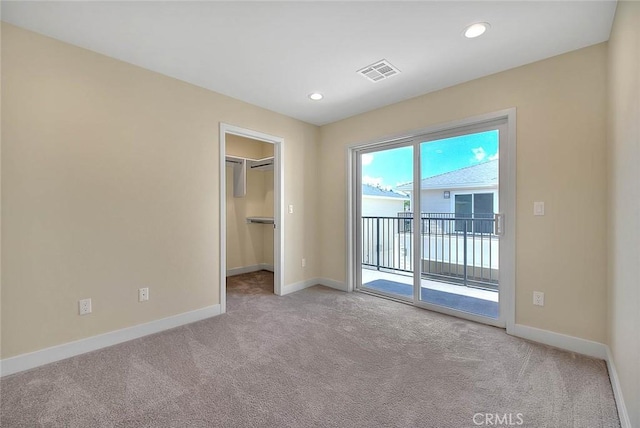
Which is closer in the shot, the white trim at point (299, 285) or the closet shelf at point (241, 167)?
the white trim at point (299, 285)

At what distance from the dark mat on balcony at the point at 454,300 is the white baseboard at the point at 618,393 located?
87 centimetres

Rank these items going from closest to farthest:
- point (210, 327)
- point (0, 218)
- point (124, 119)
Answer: point (0, 218) < point (124, 119) < point (210, 327)

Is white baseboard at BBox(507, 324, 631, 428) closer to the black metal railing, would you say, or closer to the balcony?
the balcony

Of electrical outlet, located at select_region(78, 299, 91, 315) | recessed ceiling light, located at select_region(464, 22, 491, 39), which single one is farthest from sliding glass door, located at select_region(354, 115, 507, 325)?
electrical outlet, located at select_region(78, 299, 91, 315)

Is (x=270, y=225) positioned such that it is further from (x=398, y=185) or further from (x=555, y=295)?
(x=555, y=295)

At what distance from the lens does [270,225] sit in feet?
17.6

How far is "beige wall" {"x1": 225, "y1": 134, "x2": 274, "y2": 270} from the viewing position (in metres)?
4.93

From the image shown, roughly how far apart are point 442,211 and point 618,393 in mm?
1936

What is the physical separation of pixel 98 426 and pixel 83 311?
1120mm

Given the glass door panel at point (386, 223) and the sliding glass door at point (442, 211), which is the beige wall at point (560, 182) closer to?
the sliding glass door at point (442, 211)

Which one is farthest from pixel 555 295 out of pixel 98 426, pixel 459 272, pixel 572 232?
pixel 98 426

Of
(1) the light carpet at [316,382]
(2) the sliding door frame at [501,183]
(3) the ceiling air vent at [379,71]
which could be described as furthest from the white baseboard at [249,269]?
(3) the ceiling air vent at [379,71]

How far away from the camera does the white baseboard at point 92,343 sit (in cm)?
195

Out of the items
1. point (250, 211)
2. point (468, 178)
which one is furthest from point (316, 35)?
point (250, 211)
